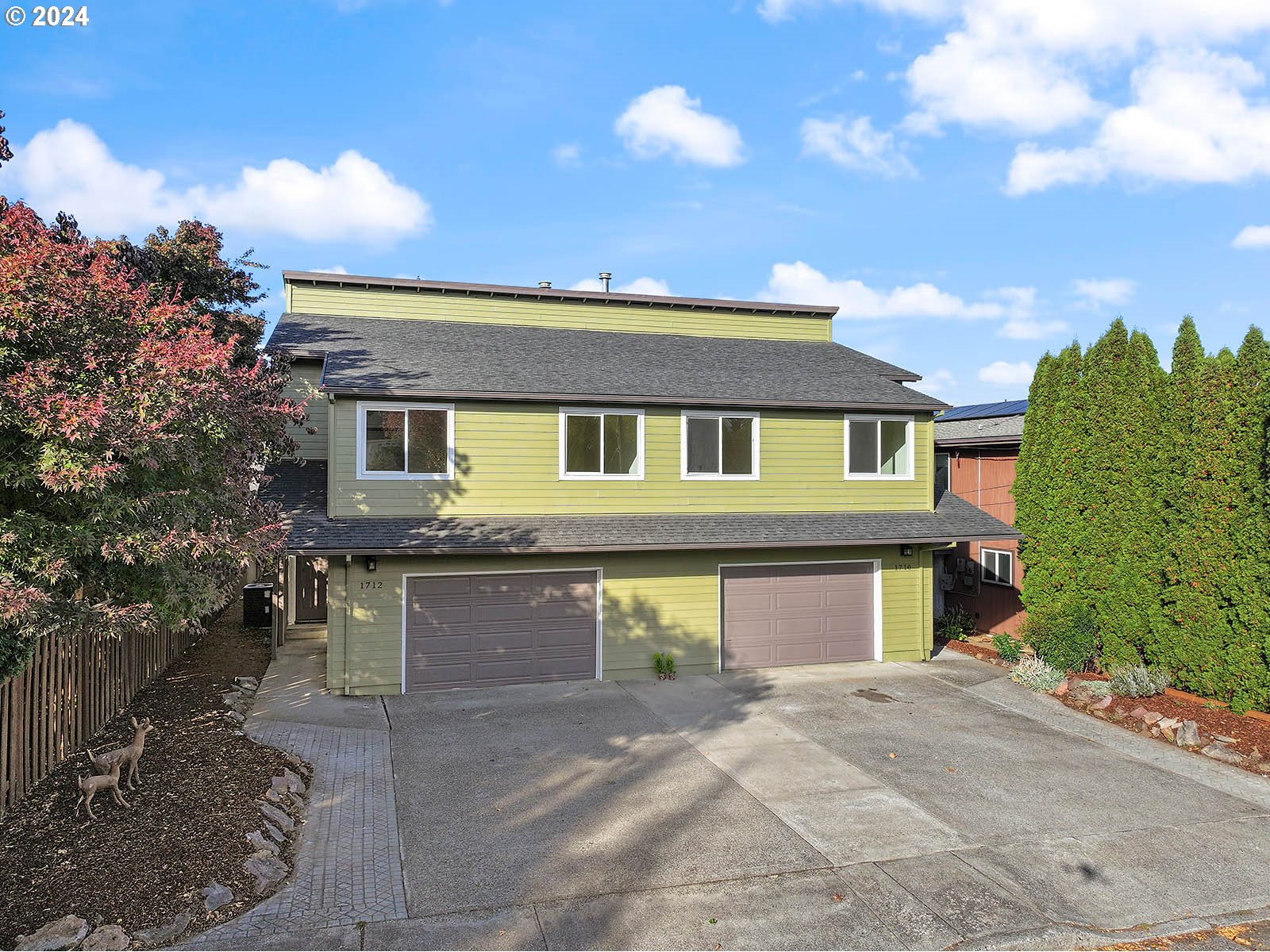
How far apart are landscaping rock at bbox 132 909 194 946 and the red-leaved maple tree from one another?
99.0 inches

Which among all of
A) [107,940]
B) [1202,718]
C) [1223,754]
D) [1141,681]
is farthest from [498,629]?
[1202,718]

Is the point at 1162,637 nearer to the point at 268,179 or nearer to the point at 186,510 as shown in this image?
the point at 186,510

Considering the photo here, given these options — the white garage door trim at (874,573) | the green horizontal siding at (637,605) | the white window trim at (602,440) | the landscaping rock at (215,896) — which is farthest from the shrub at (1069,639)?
the landscaping rock at (215,896)

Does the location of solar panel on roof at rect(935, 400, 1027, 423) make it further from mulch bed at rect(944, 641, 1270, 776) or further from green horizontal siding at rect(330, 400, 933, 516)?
mulch bed at rect(944, 641, 1270, 776)

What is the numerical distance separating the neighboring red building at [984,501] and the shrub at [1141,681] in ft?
13.1

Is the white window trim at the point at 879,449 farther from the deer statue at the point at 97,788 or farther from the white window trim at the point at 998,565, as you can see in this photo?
the deer statue at the point at 97,788

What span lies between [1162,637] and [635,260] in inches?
626

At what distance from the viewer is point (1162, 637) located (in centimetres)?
1312

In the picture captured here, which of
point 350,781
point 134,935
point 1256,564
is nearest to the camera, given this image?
point 134,935

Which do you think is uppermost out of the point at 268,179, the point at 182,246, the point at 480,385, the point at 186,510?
the point at 268,179

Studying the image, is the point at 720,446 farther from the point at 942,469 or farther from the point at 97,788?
the point at 97,788

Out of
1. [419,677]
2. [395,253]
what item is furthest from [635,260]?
[419,677]

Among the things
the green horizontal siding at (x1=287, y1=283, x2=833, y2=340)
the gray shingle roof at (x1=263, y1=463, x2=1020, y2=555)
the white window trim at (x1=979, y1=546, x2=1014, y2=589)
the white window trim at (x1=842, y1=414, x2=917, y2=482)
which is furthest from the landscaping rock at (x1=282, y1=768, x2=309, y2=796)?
the white window trim at (x1=979, y1=546, x2=1014, y2=589)

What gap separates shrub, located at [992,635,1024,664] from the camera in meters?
15.5
